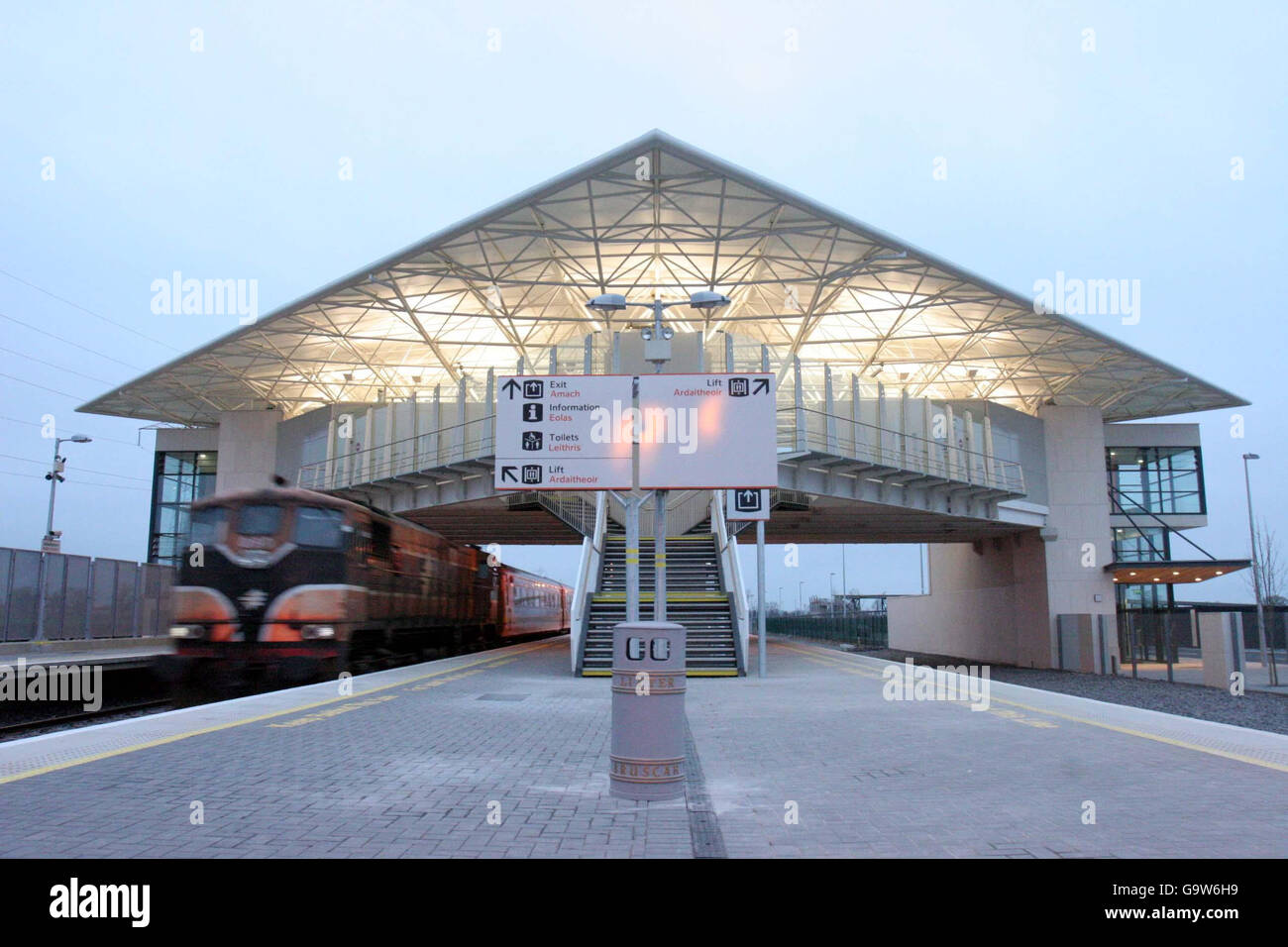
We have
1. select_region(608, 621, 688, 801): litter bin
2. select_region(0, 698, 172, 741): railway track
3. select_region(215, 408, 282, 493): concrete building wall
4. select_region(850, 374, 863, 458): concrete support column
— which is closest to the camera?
select_region(608, 621, 688, 801): litter bin

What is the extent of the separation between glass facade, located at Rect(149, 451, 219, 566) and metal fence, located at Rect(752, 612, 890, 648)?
3620 cm

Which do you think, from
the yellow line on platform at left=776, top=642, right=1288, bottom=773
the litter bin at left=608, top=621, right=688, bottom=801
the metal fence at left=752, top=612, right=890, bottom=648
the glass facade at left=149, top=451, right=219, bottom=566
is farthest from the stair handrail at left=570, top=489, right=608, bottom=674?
the metal fence at left=752, top=612, right=890, bottom=648

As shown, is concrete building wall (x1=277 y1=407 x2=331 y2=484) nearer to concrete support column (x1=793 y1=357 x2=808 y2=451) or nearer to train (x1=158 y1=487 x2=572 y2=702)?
concrete support column (x1=793 y1=357 x2=808 y2=451)

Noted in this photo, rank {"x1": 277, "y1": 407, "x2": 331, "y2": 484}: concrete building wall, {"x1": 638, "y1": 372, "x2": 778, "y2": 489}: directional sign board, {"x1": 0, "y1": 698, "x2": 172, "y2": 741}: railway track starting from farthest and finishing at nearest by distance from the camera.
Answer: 1. {"x1": 277, "y1": 407, "x2": 331, "y2": 484}: concrete building wall
2. {"x1": 0, "y1": 698, "x2": 172, "y2": 741}: railway track
3. {"x1": 638, "y1": 372, "x2": 778, "y2": 489}: directional sign board

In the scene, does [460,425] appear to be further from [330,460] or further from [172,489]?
[172,489]

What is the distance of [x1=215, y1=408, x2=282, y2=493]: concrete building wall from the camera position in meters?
42.0

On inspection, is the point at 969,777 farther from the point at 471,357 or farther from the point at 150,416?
the point at 150,416

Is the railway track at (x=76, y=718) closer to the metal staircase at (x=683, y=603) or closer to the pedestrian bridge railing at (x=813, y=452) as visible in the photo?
the metal staircase at (x=683, y=603)

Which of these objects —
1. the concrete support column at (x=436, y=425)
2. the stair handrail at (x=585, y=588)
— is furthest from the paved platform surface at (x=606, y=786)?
the concrete support column at (x=436, y=425)

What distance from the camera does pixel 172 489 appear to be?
48594 mm

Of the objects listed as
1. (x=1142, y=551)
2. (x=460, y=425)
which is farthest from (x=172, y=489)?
(x=1142, y=551)

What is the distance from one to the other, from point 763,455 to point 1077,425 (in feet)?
93.7

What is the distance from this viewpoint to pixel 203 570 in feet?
49.5
